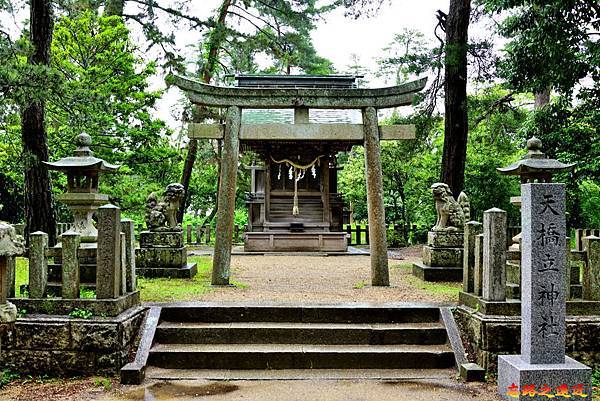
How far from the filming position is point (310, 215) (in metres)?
19.2

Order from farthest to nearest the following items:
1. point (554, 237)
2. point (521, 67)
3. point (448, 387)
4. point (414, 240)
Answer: point (414, 240)
point (521, 67)
point (448, 387)
point (554, 237)

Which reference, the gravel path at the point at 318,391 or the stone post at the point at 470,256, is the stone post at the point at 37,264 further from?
the stone post at the point at 470,256

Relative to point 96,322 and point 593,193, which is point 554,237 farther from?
point 593,193

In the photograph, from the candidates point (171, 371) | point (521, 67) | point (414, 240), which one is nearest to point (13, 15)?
point (171, 371)

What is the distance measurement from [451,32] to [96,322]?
441 inches

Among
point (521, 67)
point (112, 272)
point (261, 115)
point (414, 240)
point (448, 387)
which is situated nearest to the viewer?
point (448, 387)

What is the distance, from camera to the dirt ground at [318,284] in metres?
8.23

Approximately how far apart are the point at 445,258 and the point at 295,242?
8278mm

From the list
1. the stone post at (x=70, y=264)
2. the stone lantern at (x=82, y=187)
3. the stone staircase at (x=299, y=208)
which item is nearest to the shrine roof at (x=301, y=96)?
the stone lantern at (x=82, y=187)

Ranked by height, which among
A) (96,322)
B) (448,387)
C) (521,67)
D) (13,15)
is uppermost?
(13,15)

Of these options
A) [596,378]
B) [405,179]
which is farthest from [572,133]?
[405,179]

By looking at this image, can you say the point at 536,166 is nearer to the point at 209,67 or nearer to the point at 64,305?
the point at 64,305

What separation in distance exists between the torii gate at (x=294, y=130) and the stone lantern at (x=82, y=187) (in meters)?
1.91

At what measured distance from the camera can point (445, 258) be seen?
34.9ft
